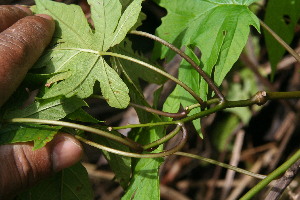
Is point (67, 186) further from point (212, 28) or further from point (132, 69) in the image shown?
point (212, 28)

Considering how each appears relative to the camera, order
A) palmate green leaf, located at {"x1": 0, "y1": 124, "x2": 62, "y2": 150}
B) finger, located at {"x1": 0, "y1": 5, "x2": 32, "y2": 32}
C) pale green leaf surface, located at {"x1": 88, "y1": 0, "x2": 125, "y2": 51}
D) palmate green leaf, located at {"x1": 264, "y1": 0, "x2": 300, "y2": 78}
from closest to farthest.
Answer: palmate green leaf, located at {"x1": 0, "y1": 124, "x2": 62, "y2": 150}, pale green leaf surface, located at {"x1": 88, "y1": 0, "x2": 125, "y2": 51}, finger, located at {"x1": 0, "y1": 5, "x2": 32, "y2": 32}, palmate green leaf, located at {"x1": 264, "y1": 0, "x2": 300, "y2": 78}

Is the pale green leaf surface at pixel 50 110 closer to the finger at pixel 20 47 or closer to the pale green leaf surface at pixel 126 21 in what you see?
the finger at pixel 20 47

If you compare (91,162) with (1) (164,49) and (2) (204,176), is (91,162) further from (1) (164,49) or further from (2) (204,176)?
(1) (164,49)

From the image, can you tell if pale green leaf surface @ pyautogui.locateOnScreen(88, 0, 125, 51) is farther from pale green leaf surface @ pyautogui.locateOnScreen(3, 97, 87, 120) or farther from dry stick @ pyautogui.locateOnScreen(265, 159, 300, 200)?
dry stick @ pyautogui.locateOnScreen(265, 159, 300, 200)

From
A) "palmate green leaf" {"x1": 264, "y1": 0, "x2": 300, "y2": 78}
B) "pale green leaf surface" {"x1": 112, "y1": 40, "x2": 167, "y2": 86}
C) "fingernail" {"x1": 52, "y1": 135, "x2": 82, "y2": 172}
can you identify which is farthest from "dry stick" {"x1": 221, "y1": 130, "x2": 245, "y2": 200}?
"fingernail" {"x1": 52, "y1": 135, "x2": 82, "y2": 172}

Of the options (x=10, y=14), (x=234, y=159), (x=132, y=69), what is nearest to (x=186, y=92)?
(x=132, y=69)
